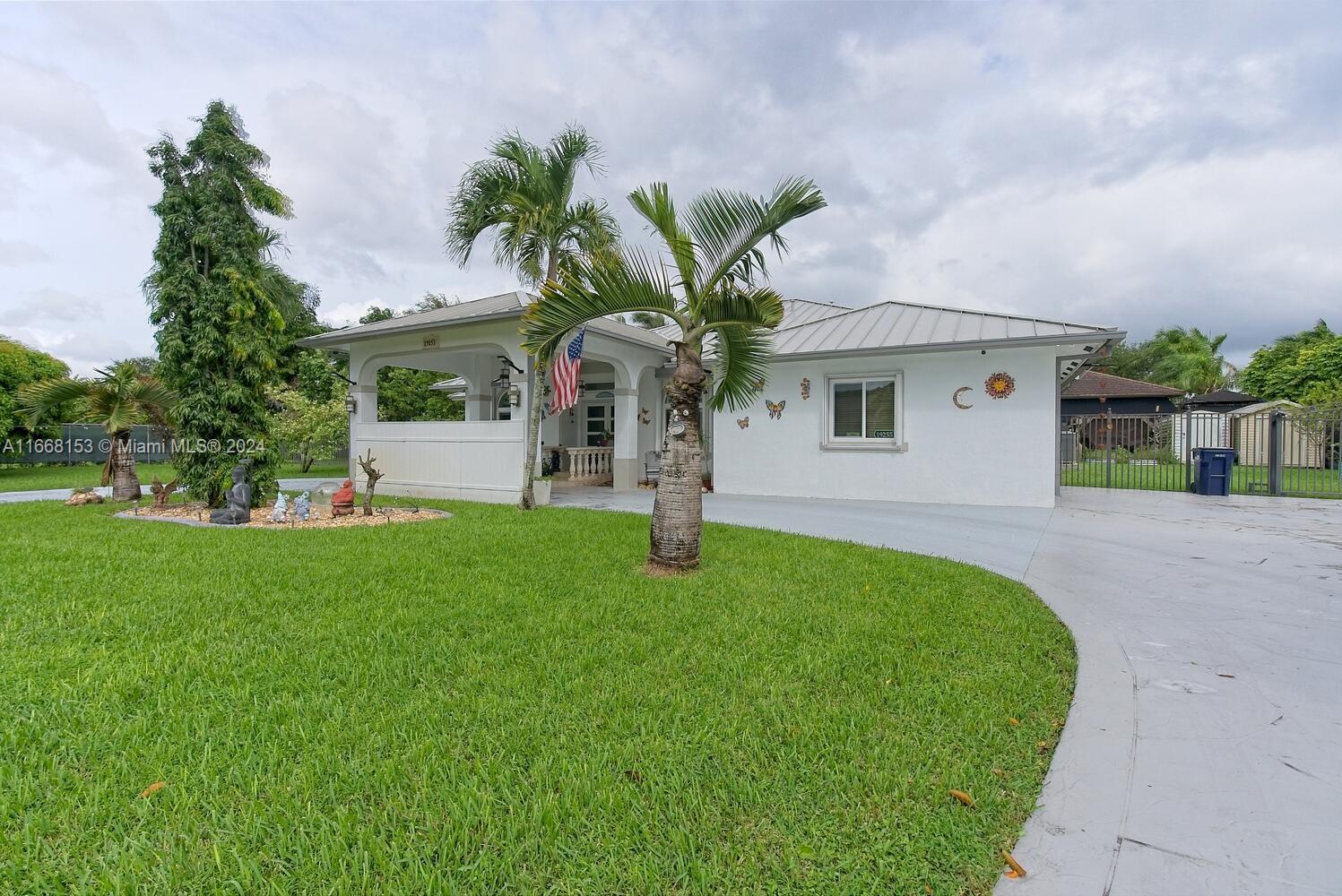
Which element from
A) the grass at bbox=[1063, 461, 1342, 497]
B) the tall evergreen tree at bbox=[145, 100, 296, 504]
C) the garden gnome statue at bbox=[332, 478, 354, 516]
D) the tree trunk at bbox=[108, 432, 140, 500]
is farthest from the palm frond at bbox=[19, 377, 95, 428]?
the grass at bbox=[1063, 461, 1342, 497]

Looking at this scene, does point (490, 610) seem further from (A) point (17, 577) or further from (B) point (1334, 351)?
(B) point (1334, 351)

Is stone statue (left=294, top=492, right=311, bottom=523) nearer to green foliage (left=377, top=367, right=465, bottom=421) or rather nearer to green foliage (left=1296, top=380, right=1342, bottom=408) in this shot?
green foliage (left=377, top=367, right=465, bottom=421)

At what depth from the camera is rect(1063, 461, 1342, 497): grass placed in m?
13.2

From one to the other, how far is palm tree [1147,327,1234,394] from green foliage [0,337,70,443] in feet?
166

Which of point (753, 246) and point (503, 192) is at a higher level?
point (503, 192)

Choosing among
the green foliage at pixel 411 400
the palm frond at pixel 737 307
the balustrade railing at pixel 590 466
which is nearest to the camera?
the palm frond at pixel 737 307

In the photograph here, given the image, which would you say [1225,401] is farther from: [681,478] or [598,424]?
[681,478]

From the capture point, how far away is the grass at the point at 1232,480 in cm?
1325

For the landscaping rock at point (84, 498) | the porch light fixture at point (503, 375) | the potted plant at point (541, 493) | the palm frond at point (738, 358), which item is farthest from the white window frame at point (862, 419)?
the landscaping rock at point (84, 498)

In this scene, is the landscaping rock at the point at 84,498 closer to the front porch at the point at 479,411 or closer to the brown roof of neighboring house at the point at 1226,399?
the front porch at the point at 479,411

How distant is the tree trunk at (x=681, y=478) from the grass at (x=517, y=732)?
43cm

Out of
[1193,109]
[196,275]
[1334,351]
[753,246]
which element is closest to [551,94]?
[196,275]

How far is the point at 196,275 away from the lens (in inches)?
374

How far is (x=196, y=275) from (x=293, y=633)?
8520mm
